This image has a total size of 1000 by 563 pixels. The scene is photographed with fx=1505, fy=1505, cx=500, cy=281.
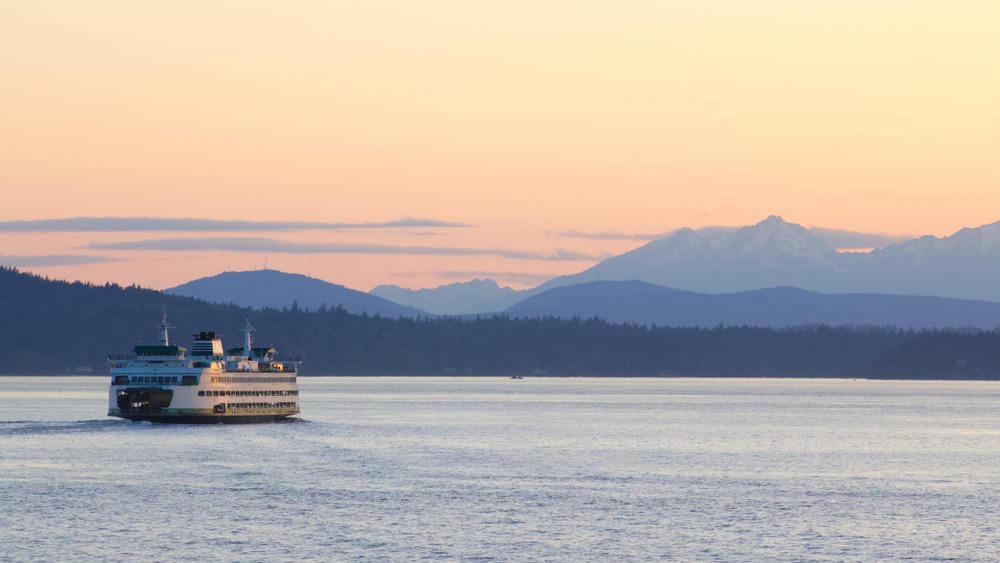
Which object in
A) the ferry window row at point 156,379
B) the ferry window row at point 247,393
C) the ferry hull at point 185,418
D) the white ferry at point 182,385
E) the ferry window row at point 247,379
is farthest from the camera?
the ferry window row at point 247,379

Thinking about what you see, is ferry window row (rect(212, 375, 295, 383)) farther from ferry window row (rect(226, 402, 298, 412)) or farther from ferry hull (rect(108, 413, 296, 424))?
ferry hull (rect(108, 413, 296, 424))

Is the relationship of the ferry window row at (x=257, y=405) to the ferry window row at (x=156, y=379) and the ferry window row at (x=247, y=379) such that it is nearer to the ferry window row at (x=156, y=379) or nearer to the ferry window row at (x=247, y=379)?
the ferry window row at (x=247, y=379)

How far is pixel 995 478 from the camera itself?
132 meters

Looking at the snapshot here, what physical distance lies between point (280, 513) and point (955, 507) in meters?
48.3

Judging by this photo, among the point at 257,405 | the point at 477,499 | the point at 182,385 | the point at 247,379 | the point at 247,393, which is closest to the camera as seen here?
the point at 477,499

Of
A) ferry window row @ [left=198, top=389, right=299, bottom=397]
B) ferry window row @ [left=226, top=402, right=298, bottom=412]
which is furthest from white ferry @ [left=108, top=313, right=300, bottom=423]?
ferry window row @ [left=226, top=402, right=298, bottom=412]

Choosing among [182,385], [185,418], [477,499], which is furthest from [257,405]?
[477,499]

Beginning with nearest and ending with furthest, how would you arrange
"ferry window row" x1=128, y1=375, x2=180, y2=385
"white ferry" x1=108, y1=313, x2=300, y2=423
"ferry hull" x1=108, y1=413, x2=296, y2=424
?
"ferry window row" x1=128, y1=375, x2=180, y2=385
"white ferry" x1=108, y1=313, x2=300, y2=423
"ferry hull" x1=108, y1=413, x2=296, y2=424

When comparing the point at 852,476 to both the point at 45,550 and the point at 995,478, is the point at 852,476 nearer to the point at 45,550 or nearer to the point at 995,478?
the point at 995,478

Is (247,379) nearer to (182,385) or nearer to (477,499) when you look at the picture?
(182,385)

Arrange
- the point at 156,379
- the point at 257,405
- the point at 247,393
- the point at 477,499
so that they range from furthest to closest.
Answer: the point at 257,405 → the point at 247,393 → the point at 156,379 → the point at 477,499

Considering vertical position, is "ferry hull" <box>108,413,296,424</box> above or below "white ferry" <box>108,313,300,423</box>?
below

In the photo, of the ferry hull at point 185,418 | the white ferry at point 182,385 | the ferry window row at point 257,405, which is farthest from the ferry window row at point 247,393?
the ferry hull at point 185,418

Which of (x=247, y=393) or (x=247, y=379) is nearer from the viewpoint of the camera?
(x=247, y=379)
